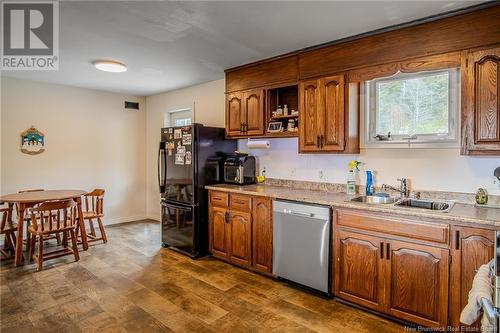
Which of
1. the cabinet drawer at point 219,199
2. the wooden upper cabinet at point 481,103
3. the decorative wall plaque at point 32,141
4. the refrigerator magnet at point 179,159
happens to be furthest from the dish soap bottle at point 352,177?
the decorative wall plaque at point 32,141

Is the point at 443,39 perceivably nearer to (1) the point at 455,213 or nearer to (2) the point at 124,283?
(1) the point at 455,213

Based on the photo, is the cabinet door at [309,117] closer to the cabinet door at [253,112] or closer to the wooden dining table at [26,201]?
the cabinet door at [253,112]

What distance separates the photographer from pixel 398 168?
287 cm

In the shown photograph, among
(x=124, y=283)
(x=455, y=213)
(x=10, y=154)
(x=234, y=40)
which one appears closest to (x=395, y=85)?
(x=455, y=213)

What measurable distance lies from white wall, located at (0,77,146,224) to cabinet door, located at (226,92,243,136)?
2.71m

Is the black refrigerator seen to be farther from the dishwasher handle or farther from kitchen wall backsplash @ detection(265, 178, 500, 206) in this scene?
the dishwasher handle

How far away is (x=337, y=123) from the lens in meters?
2.94

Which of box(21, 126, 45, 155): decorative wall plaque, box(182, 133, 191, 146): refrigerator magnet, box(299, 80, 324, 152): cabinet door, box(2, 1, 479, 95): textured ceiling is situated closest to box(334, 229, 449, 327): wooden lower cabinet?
box(299, 80, 324, 152): cabinet door

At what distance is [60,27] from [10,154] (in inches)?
109

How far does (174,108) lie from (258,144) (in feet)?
7.63

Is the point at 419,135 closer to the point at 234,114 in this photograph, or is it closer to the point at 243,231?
the point at 243,231

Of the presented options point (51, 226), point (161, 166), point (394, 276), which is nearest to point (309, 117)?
point (394, 276)

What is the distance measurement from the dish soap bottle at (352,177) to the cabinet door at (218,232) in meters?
1.52

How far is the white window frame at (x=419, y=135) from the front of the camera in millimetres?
2564
